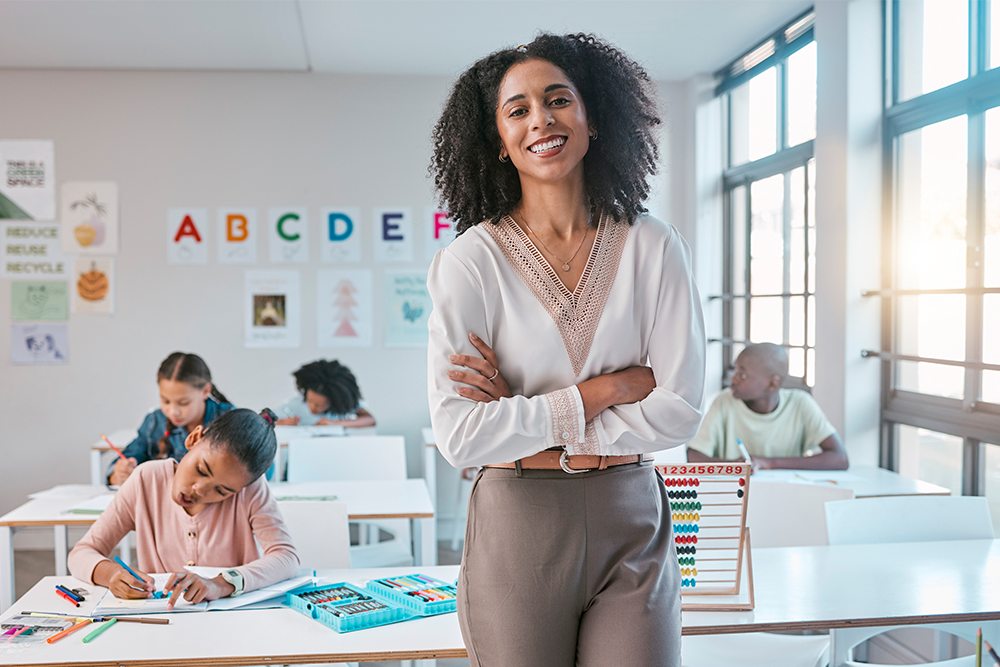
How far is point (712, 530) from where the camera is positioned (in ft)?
6.87

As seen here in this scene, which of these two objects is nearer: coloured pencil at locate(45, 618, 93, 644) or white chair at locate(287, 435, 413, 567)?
coloured pencil at locate(45, 618, 93, 644)

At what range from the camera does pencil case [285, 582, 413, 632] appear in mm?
1994

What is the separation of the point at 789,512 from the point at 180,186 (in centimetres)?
423

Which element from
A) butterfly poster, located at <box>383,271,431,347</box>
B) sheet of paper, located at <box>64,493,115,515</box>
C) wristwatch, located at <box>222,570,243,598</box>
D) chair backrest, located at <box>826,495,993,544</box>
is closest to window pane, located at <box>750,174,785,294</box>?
butterfly poster, located at <box>383,271,431,347</box>

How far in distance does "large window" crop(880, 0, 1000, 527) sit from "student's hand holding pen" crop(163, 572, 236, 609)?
2.45 meters

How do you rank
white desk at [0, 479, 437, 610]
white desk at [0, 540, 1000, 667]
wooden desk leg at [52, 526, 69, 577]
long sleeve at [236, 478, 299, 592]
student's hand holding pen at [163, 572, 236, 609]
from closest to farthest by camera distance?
white desk at [0, 540, 1000, 667] → student's hand holding pen at [163, 572, 236, 609] → long sleeve at [236, 478, 299, 592] → white desk at [0, 479, 437, 610] → wooden desk leg at [52, 526, 69, 577]

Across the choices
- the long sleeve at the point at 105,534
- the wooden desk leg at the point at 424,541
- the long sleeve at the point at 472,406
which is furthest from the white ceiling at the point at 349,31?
the long sleeve at the point at 472,406

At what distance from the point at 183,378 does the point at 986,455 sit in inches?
111

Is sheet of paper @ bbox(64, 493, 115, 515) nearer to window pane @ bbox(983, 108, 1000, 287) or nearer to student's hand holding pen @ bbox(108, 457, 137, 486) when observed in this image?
student's hand holding pen @ bbox(108, 457, 137, 486)

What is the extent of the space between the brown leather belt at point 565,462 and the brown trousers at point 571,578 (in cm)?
1

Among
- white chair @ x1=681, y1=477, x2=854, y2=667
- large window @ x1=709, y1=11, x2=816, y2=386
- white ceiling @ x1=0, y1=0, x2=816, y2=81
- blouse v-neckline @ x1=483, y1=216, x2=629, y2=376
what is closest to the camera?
blouse v-neckline @ x1=483, y1=216, x2=629, y2=376

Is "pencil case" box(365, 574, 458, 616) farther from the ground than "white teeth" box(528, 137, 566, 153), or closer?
closer

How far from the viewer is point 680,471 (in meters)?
2.07

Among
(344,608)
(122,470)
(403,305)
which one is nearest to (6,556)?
(122,470)
